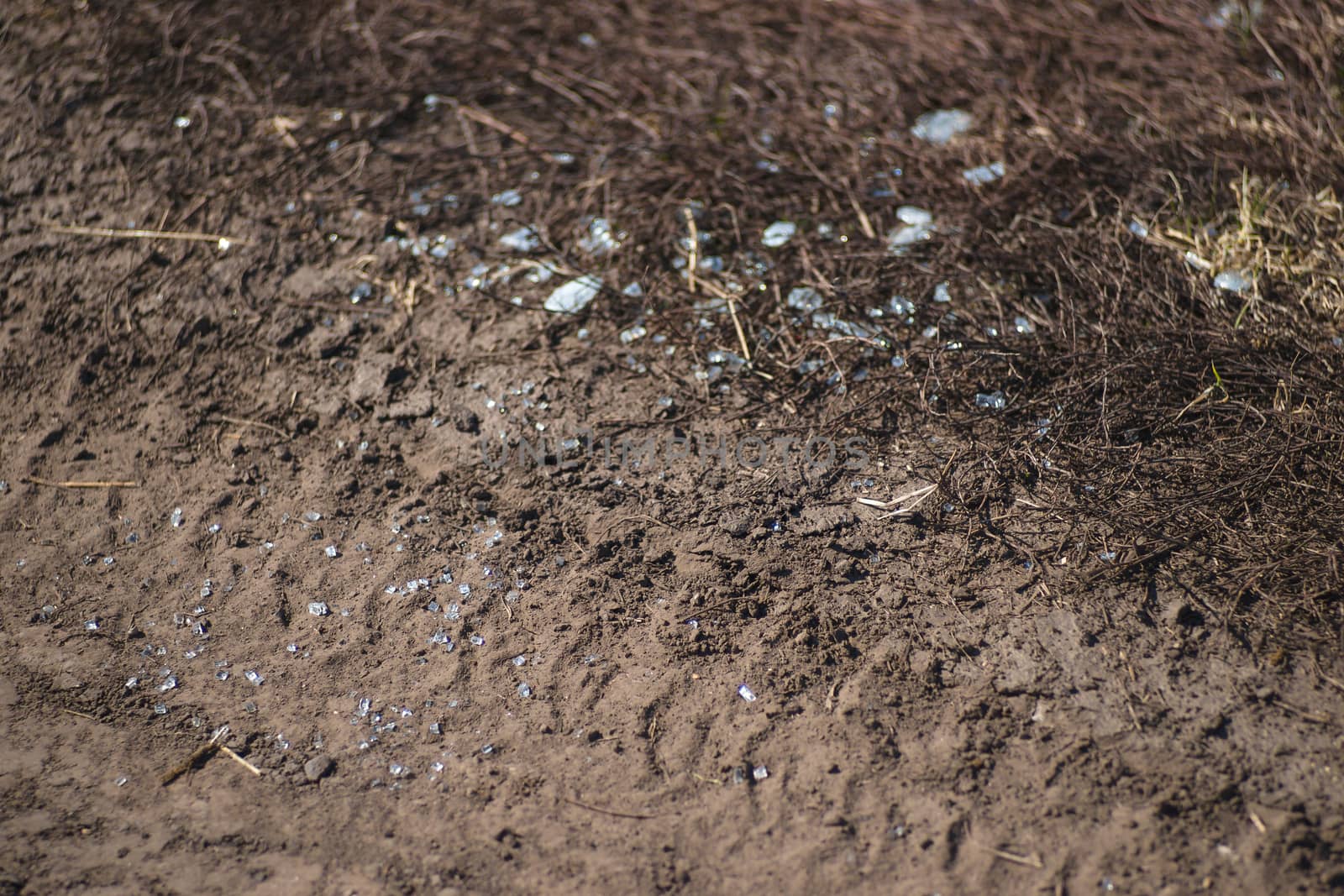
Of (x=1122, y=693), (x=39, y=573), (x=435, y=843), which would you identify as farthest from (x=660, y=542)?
(x=39, y=573)

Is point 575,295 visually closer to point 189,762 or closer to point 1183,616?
point 189,762

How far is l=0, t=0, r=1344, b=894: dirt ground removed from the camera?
6.84ft

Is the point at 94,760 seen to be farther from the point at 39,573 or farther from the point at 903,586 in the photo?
the point at 903,586

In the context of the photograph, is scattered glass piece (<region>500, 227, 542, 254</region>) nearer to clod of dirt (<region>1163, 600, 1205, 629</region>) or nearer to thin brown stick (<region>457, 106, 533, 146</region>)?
thin brown stick (<region>457, 106, 533, 146</region>)

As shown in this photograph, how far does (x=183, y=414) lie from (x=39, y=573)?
614mm

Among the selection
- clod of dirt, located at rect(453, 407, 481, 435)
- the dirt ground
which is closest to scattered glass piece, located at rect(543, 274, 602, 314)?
the dirt ground

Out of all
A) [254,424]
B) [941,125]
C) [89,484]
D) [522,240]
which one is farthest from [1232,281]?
[89,484]

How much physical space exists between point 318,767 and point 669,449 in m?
1.25

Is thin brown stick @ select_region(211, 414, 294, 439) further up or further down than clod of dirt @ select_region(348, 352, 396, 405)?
further down

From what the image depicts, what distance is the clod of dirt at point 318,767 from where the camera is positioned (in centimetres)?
219

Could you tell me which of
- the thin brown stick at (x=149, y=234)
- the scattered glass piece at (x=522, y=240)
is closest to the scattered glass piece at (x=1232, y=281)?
the scattered glass piece at (x=522, y=240)

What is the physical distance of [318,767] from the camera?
220cm

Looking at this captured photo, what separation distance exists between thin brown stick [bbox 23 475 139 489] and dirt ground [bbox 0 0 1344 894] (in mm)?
19

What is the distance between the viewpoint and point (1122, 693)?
7.20ft
